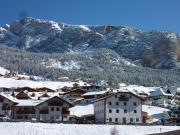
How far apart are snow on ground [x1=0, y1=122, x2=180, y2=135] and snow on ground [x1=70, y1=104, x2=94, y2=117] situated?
3309 centimetres

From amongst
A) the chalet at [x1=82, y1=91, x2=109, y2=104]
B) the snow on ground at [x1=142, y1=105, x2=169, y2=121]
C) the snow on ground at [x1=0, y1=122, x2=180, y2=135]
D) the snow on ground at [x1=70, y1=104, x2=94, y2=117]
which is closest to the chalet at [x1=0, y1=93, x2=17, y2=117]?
the snow on ground at [x1=70, y1=104, x2=94, y2=117]

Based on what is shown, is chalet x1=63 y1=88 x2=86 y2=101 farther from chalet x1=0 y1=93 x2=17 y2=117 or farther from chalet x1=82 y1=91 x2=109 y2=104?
chalet x1=0 y1=93 x2=17 y2=117

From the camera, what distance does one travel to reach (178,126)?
9431 centimetres

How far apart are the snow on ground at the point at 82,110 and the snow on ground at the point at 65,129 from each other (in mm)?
33088

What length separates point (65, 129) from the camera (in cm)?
8575

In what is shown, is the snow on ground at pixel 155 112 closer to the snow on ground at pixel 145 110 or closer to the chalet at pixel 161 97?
the snow on ground at pixel 145 110

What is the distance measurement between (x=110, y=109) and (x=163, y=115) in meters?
21.2

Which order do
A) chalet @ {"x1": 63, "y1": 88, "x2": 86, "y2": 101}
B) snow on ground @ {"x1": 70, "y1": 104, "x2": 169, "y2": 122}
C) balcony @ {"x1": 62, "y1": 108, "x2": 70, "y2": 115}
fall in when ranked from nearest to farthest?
balcony @ {"x1": 62, "y1": 108, "x2": 70, "y2": 115} → snow on ground @ {"x1": 70, "y1": 104, "x2": 169, "y2": 122} → chalet @ {"x1": 63, "y1": 88, "x2": 86, "y2": 101}

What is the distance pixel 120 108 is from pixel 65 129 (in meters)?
27.5

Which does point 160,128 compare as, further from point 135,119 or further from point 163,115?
point 163,115

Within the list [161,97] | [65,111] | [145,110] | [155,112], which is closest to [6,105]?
[65,111]

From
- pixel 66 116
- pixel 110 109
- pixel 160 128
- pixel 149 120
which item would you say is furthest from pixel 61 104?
pixel 160 128

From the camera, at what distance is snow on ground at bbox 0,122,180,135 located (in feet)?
273

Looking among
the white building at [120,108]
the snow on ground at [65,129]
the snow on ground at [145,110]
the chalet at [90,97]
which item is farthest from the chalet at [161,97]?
the snow on ground at [65,129]
